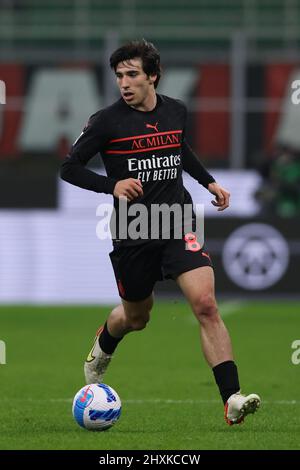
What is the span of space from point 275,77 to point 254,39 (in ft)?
7.80

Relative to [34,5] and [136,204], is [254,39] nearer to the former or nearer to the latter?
[34,5]

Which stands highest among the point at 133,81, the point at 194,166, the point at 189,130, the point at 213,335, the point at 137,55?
the point at 137,55

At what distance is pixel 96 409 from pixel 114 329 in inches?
47.8

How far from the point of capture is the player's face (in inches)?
312

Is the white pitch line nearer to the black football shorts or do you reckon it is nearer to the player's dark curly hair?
the black football shorts

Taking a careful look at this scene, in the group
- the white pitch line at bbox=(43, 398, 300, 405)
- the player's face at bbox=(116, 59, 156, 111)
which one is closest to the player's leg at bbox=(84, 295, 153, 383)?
the white pitch line at bbox=(43, 398, 300, 405)

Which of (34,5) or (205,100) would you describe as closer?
(205,100)

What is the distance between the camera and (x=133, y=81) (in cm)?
795

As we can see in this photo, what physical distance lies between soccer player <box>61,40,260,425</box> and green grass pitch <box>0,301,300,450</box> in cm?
57

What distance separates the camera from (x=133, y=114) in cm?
806

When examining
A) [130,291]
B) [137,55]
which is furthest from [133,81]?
[130,291]

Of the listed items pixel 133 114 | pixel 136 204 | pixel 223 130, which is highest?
pixel 133 114

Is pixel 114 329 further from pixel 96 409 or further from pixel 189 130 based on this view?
pixel 189 130

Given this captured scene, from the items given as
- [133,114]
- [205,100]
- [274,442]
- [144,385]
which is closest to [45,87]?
[205,100]
